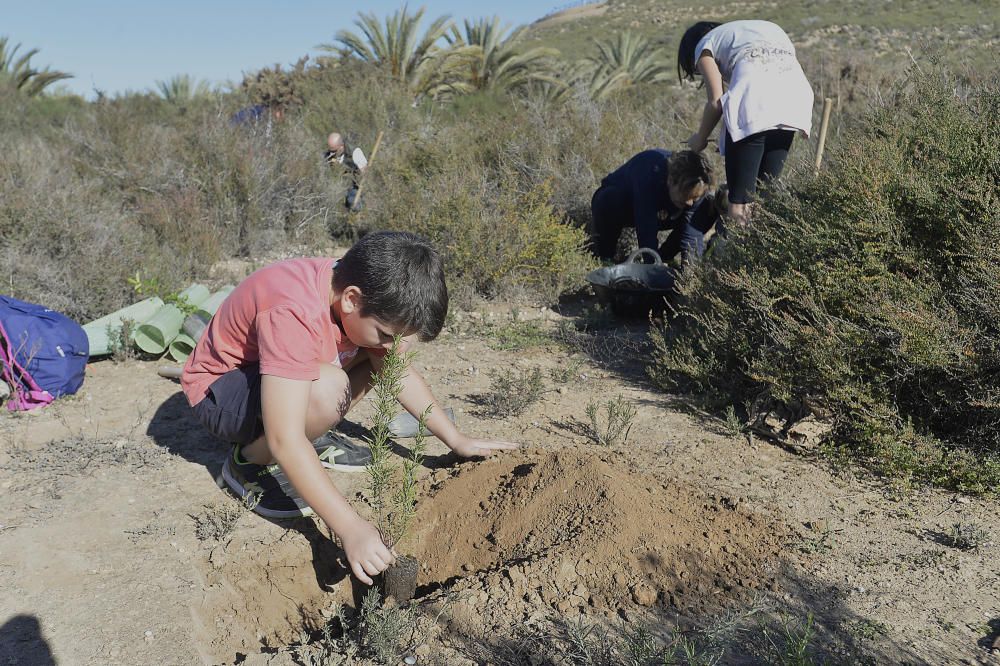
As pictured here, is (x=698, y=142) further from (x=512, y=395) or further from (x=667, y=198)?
(x=512, y=395)

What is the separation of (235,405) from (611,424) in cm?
152

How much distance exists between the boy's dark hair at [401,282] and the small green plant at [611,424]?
47.5 inches

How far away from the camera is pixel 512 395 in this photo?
354 centimetres

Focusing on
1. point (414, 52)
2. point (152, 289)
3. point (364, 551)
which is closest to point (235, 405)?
point (364, 551)

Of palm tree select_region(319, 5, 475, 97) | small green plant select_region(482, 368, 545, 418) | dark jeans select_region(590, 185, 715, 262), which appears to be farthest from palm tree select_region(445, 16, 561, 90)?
small green plant select_region(482, 368, 545, 418)

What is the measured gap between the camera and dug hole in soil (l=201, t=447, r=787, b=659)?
2.11m

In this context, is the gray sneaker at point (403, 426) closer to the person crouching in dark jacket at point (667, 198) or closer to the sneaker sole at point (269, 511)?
the sneaker sole at point (269, 511)

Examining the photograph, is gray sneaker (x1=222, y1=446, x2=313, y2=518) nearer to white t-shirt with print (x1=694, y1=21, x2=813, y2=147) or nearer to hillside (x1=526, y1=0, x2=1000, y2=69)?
white t-shirt with print (x1=694, y1=21, x2=813, y2=147)

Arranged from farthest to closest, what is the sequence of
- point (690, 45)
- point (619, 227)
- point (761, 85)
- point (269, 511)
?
point (619, 227), point (690, 45), point (761, 85), point (269, 511)

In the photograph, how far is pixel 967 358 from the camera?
271 cm

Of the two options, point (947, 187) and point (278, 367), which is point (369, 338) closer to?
point (278, 367)

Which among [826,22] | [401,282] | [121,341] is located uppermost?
[826,22]

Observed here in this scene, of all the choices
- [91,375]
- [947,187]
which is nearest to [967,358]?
[947,187]

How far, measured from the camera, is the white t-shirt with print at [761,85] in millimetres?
4008
